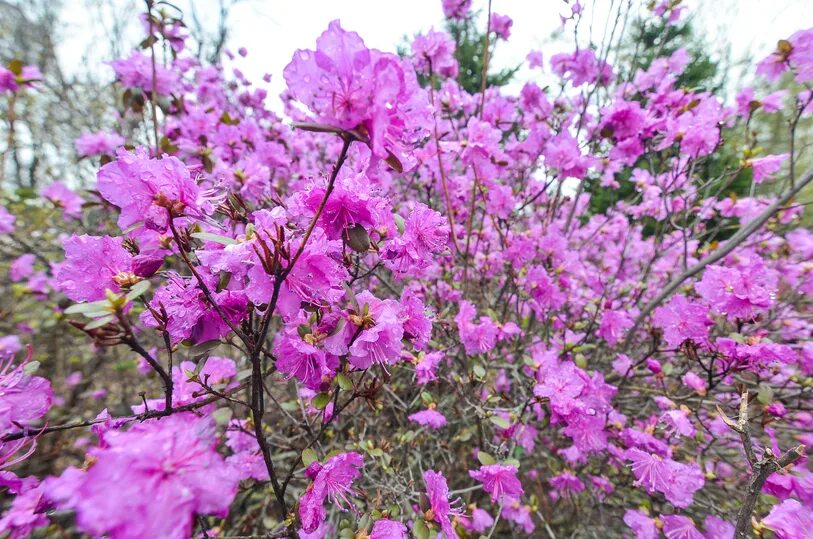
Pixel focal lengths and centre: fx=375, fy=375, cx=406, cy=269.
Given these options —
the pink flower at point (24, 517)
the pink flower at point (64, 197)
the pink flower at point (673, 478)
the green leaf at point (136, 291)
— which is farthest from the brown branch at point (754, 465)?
the pink flower at point (64, 197)

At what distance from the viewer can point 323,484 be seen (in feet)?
3.40

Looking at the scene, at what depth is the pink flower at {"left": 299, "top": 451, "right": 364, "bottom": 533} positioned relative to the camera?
990 mm

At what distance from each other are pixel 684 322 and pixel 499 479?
1.08 metres

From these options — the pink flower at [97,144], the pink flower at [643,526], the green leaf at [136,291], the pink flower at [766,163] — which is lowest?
the pink flower at [643,526]

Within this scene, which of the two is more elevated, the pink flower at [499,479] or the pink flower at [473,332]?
the pink flower at [473,332]

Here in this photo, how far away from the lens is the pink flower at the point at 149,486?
51cm

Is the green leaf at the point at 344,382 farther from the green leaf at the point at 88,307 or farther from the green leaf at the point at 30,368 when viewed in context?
the green leaf at the point at 30,368

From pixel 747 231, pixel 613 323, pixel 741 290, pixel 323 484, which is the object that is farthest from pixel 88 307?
pixel 747 231

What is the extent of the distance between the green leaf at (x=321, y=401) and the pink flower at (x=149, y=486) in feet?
1.24

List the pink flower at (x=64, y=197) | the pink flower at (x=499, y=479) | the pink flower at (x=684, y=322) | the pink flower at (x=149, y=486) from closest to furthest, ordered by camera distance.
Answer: the pink flower at (x=149, y=486), the pink flower at (x=499, y=479), the pink flower at (x=684, y=322), the pink flower at (x=64, y=197)

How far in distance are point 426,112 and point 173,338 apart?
2.56 feet

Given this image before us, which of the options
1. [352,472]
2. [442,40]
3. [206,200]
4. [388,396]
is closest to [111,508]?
[206,200]

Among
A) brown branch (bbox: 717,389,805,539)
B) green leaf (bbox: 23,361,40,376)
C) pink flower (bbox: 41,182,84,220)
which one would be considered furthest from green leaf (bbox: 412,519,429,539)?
pink flower (bbox: 41,182,84,220)

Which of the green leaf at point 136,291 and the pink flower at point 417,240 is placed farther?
the pink flower at point 417,240
